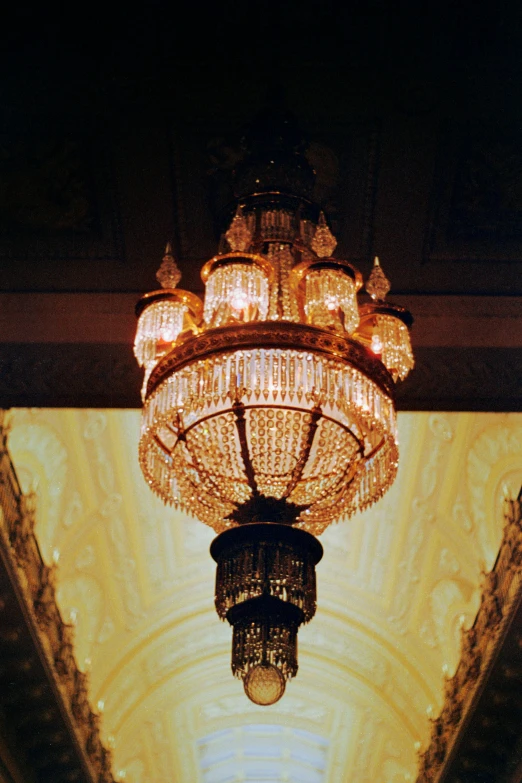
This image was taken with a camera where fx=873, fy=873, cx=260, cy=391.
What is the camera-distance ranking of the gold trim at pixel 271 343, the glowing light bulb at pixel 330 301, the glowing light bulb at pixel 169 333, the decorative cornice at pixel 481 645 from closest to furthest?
the gold trim at pixel 271 343
the glowing light bulb at pixel 330 301
the glowing light bulb at pixel 169 333
the decorative cornice at pixel 481 645

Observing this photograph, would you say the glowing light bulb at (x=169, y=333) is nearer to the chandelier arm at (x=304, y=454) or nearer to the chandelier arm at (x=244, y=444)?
the chandelier arm at (x=244, y=444)

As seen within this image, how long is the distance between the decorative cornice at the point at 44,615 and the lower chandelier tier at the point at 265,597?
271 centimetres

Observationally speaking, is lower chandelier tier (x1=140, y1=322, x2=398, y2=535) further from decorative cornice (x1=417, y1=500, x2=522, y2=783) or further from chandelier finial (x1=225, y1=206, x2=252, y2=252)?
decorative cornice (x1=417, y1=500, x2=522, y2=783)

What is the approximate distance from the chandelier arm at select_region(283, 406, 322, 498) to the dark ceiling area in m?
1.11

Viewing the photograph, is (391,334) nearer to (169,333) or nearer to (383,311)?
(383,311)

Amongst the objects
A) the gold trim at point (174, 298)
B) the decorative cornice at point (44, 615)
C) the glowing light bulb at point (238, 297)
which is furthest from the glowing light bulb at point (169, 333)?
the decorative cornice at point (44, 615)

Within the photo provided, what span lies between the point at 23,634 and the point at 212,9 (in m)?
4.61

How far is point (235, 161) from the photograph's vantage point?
377cm

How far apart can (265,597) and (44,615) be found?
3790 millimetres

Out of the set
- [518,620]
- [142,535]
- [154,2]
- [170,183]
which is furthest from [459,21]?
[142,535]

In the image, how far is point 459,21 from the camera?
3.17 metres

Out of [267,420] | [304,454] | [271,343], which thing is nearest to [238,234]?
[271,343]

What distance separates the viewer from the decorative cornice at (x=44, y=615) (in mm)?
5586

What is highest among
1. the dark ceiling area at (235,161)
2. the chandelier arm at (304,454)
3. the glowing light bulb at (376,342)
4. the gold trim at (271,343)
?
the dark ceiling area at (235,161)
